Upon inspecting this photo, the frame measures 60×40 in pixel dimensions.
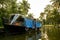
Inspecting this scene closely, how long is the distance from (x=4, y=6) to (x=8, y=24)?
246 inches

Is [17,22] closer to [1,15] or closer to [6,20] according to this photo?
[6,20]

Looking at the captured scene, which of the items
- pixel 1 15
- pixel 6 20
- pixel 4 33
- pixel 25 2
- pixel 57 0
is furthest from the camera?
pixel 25 2

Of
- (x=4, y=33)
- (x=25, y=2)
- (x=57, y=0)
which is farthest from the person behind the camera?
(x=25, y=2)

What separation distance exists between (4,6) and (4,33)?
7433 mm

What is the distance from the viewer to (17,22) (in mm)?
31359

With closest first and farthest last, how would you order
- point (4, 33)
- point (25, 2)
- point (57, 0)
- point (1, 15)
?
point (4, 33)
point (1, 15)
point (57, 0)
point (25, 2)

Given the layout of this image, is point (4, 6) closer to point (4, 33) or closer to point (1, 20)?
point (1, 20)

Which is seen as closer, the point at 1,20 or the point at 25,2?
the point at 1,20

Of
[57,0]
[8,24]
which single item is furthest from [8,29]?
[57,0]

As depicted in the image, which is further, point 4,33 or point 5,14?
point 5,14

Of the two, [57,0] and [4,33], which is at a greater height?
[57,0]

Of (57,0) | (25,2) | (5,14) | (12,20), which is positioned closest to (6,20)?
(12,20)

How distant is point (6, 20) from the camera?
106 feet

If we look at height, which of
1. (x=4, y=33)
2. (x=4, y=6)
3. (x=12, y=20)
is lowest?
(x=4, y=33)
